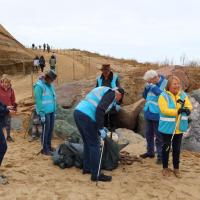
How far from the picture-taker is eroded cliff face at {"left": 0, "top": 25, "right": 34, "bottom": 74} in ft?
91.3

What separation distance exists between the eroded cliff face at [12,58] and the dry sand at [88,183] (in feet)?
67.6

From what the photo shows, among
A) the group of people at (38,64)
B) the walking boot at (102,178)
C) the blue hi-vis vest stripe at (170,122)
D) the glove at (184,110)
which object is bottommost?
the group of people at (38,64)

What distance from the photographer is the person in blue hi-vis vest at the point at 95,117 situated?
Result: 242 inches

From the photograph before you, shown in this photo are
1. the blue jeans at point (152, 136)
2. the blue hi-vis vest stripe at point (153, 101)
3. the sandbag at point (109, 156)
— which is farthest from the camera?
the blue jeans at point (152, 136)

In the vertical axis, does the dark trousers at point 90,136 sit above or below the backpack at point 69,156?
above

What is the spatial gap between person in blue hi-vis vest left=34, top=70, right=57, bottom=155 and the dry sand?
0.38 m

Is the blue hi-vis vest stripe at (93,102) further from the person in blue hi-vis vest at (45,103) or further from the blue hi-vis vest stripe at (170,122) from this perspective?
the person in blue hi-vis vest at (45,103)

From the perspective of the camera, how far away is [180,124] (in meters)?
6.58

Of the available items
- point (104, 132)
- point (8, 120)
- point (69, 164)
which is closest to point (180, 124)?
point (104, 132)

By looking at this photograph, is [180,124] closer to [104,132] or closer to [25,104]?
[104,132]

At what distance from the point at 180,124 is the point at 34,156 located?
9.56 feet

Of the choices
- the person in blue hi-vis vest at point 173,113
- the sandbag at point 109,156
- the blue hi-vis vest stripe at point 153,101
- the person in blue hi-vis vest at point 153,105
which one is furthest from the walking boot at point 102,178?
the blue hi-vis vest stripe at point 153,101

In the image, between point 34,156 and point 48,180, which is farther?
point 34,156

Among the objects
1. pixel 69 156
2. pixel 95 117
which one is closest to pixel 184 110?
pixel 95 117
